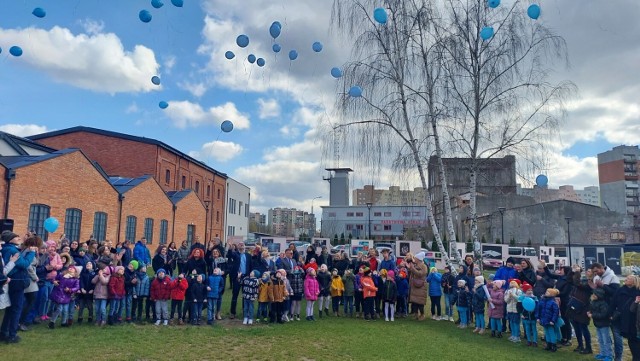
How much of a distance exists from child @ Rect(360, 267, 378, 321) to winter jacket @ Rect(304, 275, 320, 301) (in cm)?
133

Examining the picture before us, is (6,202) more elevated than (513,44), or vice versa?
(513,44)

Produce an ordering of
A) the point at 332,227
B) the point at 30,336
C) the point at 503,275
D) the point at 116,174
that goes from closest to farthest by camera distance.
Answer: the point at 30,336
the point at 503,275
the point at 116,174
the point at 332,227

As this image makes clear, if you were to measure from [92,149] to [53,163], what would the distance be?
17.8 m

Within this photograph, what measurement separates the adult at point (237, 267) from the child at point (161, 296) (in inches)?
71.2

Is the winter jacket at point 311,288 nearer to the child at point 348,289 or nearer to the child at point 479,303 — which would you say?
the child at point 348,289

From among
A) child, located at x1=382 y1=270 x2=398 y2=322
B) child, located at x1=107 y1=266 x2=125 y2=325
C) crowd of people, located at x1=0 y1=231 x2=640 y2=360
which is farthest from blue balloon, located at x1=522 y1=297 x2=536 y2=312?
child, located at x1=107 y1=266 x2=125 y2=325

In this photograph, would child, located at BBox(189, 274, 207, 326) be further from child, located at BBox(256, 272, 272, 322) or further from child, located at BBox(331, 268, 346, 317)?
child, located at BBox(331, 268, 346, 317)

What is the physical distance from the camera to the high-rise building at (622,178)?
79.1 m

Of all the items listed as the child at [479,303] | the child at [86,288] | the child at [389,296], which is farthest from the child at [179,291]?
the child at [479,303]

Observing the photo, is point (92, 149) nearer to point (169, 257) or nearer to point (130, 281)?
point (169, 257)

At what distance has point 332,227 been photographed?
76.2 meters

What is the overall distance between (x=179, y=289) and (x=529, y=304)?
817 centimetres

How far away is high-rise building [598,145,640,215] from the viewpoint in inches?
3113

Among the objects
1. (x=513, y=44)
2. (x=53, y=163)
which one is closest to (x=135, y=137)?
(x=53, y=163)
